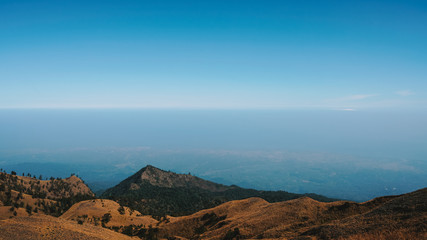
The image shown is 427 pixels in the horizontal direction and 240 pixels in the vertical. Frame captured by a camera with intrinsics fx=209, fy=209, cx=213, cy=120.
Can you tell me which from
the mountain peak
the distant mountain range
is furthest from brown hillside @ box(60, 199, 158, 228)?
the mountain peak

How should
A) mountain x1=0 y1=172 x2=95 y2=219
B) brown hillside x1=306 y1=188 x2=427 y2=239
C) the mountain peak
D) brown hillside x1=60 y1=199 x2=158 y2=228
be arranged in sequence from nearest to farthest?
brown hillside x1=306 y1=188 x2=427 y2=239
brown hillside x1=60 y1=199 x2=158 y2=228
mountain x1=0 y1=172 x2=95 y2=219
the mountain peak

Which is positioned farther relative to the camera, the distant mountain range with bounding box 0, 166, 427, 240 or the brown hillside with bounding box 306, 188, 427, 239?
the distant mountain range with bounding box 0, 166, 427, 240

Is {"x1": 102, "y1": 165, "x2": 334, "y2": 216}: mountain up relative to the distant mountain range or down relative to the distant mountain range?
down

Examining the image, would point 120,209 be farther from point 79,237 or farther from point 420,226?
point 420,226

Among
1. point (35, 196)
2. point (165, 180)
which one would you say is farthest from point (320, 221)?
point (165, 180)

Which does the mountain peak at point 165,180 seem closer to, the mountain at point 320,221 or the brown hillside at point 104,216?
the brown hillside at point 104,216

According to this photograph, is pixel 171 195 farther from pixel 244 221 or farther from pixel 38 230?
pixel 38 230

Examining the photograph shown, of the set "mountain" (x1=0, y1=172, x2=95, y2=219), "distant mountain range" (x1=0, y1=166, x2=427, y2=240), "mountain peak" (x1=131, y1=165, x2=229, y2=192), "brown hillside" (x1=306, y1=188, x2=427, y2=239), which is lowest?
"mountain peak" (x1=131, y1=165, x2=229, y2=192)

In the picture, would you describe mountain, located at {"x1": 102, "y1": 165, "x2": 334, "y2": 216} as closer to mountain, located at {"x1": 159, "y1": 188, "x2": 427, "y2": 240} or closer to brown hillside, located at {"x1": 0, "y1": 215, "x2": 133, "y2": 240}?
mountain, located at {"x1": 159, "y1": 188, "x2": 427, "y2": 240}
